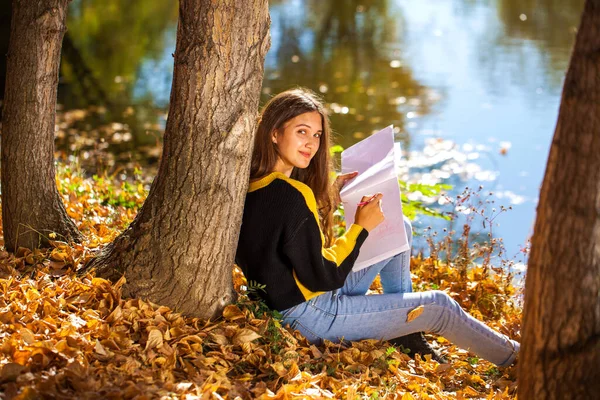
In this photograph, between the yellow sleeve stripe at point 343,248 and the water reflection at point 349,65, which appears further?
the water reflection at point 349,65

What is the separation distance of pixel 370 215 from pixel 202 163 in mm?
824

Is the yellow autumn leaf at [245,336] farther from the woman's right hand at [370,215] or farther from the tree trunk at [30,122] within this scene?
the tree trunk at [30,122]

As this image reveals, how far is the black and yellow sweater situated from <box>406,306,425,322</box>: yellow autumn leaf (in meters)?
0.43

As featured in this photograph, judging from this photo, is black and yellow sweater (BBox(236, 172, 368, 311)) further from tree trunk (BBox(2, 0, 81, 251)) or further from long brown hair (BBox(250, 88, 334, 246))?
tree trunk (BBox(2, 0, 81, 251))

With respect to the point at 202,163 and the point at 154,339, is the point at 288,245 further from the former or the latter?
the point at 154,339

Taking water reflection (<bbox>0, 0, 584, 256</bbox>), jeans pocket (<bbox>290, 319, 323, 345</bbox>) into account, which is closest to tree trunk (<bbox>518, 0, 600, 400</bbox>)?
jeans pocket (<bbox>290, 319, 323, 345</bbox>)

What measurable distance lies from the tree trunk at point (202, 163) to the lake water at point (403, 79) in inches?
120

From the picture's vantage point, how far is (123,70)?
1143 centimetres

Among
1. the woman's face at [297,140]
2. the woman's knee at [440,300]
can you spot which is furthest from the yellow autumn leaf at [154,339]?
the woman's knee at [440,300]

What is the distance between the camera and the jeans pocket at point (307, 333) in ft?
11.0

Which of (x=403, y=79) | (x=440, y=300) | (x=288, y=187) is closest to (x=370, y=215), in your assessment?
(x=288, y=187)

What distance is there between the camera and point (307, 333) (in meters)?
3.39

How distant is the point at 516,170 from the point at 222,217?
5718 millimetres

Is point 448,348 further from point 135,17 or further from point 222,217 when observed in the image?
point 135,17
